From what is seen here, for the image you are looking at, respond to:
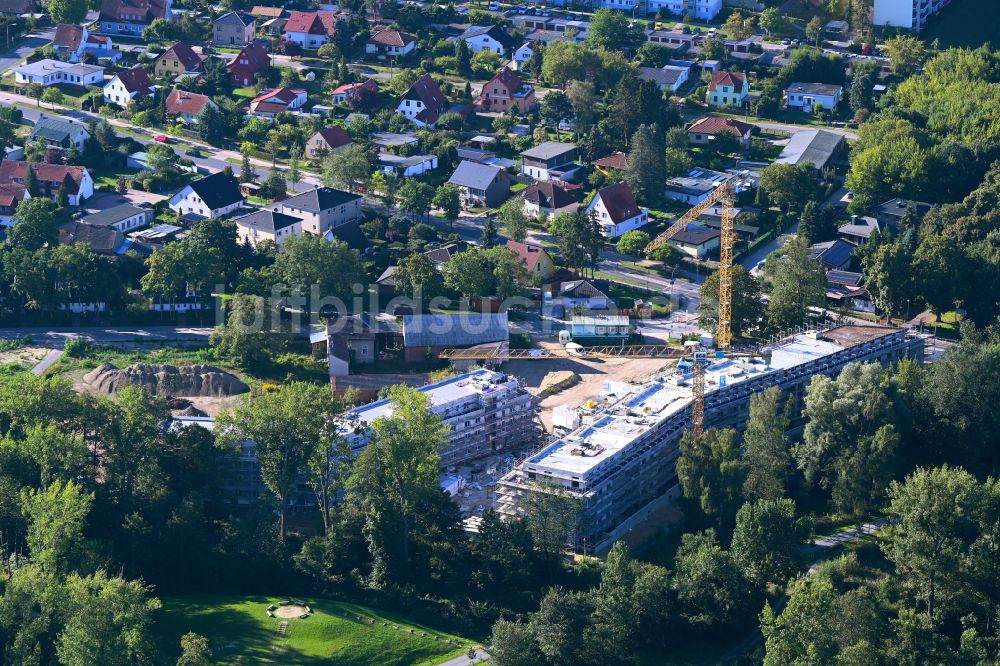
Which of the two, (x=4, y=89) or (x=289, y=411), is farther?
(x=4, y=89)

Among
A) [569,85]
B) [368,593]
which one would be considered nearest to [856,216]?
[569,85]

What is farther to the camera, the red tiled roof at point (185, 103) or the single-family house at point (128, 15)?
the single-family house at point (128, 15)

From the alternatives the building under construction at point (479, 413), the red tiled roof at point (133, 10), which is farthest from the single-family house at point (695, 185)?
the red tiled roof at point (133, 10)

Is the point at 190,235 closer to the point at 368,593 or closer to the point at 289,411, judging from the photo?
the point at 289,411

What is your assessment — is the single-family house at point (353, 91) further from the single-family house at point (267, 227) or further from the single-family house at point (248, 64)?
the single-family house at point (267, 227)

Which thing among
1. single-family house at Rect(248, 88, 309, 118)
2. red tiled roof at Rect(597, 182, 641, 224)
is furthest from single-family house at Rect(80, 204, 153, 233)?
red tiled roof at Rect(597, 182, 641, 224)
